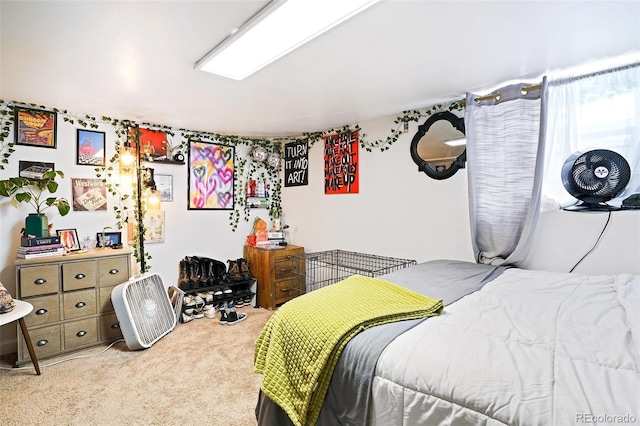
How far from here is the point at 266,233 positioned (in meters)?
4.12

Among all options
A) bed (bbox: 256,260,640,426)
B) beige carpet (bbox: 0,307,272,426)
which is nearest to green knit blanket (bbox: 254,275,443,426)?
bed (bbox: 256,260,640,426)

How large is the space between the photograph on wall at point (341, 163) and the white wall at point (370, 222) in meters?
0.09

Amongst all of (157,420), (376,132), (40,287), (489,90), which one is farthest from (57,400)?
(489,90)

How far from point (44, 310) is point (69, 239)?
0.68 metres

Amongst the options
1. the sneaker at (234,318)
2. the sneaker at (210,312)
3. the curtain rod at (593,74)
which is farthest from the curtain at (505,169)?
the sneaker at (210,312)

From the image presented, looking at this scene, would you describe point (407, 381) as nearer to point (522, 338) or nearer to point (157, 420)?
point (522, 338)

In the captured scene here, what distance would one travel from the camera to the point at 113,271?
2805 millimetres

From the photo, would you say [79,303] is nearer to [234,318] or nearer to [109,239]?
[109,239]

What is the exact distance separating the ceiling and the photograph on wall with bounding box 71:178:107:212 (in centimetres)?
69

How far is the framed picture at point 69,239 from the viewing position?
2.84 metres

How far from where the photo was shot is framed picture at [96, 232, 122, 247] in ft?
10.1

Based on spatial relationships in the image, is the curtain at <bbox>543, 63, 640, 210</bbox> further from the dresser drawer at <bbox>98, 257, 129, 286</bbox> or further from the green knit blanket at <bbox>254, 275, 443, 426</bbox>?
the dresser drawer at <bbox>98, 257, 129, 286</bbox>

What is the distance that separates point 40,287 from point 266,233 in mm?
2271

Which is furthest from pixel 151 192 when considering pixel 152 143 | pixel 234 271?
pixel 234 271
